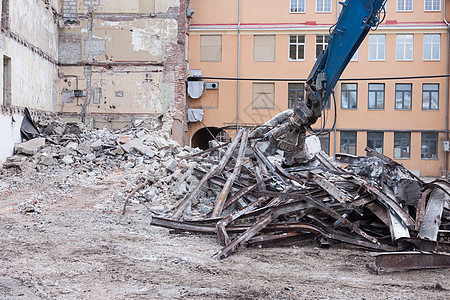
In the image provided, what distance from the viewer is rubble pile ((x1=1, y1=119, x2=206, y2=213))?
11266mm

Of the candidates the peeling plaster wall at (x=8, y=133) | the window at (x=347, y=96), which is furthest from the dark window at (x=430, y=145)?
the peeling plaster wall at (x=8, y=133)

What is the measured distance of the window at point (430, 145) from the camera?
84.0 feet

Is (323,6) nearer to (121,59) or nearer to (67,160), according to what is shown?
(121,59)

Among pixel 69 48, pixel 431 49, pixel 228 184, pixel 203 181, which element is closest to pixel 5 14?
pixel 69 48

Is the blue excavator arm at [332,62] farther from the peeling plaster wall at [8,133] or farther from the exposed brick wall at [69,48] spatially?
the exposed brick wall at [69,48]

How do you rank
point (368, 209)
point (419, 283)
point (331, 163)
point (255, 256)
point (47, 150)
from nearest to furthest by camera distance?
1. point (419, 283)
2. point (255, 256)
3. point (368, 209)
4. point (331, 163)
5. point (47, 150)

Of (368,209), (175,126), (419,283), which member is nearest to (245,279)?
(419,283)

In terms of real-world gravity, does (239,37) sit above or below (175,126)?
above

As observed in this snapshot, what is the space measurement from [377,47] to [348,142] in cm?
557

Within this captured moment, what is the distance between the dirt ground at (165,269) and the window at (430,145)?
2087cm

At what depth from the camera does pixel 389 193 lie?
7.25 metres

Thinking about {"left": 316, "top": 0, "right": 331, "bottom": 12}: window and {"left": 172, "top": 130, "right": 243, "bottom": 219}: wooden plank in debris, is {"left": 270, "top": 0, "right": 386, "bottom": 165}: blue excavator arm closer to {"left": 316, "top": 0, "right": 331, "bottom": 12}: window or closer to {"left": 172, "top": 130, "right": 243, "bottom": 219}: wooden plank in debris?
{"left": 172, "top": 130, "right": 243, "bottom": 219}: wooden plank in debris

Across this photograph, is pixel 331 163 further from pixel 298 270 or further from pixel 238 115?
pixel 238 115

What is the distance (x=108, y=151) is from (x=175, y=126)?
7396mm
